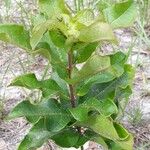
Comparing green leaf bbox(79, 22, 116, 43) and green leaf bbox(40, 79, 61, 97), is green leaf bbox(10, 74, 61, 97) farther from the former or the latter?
green leaf bbox(79, 22, 116, 43)

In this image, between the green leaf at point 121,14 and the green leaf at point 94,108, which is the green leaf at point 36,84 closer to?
the green leaf at point 94,108

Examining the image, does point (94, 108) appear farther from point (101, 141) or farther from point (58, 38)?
point (58, 38)

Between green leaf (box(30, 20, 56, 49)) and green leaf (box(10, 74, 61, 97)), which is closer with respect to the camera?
green leaf (box(30, 20, 56, 49))

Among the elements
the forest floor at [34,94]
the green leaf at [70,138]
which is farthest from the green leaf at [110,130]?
the forest floor at [34,94]

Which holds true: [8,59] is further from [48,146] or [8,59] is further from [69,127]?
[69,127]

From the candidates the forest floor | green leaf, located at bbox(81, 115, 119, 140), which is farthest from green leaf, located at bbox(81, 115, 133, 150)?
the forest floor

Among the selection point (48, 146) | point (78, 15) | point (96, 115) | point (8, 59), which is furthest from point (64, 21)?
point (8, 59)

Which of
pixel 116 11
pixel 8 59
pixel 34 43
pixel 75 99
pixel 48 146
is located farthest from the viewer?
pixel 8 59

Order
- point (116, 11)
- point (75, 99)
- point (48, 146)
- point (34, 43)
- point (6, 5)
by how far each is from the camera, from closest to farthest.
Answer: point (34, 43) < point (116, 11) < point (75, 99) < point (48, 146) < point (6, 5)
